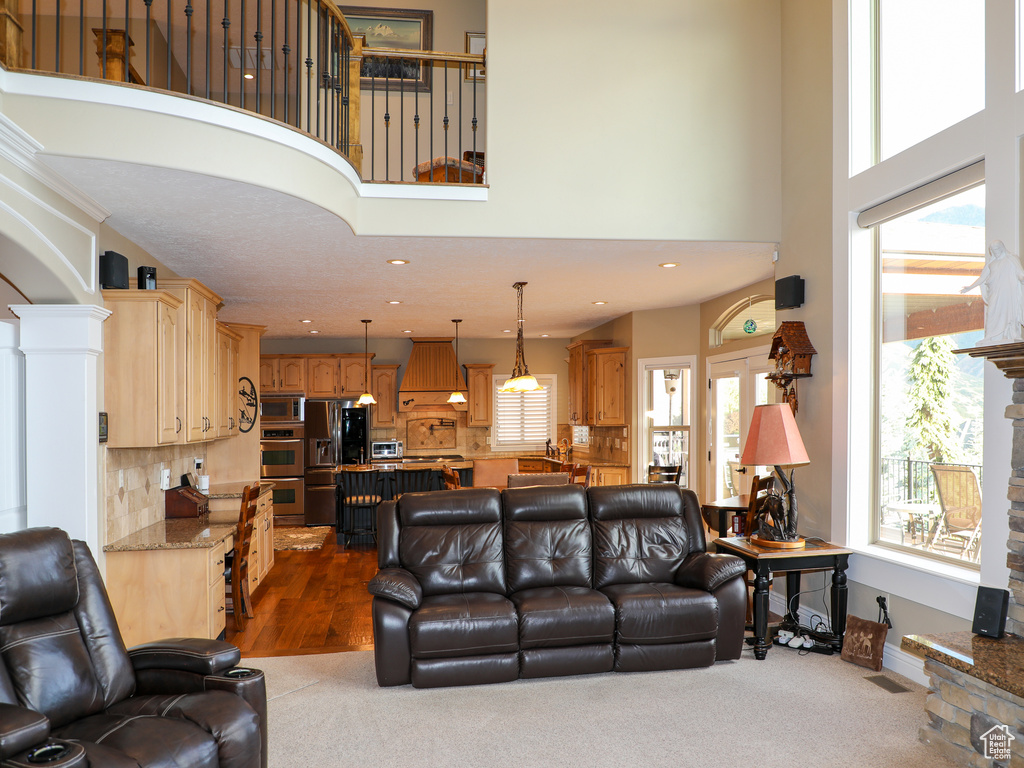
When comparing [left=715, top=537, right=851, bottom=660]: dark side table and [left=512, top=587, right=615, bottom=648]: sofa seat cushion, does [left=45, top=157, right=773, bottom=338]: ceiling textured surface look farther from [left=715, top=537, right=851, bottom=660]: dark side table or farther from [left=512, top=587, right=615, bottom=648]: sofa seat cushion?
[left=512, top=587, right=615, bottom=648]: sofa seat cushion

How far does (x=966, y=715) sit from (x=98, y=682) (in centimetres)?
360

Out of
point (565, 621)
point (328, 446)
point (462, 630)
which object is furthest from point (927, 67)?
point (328, 446)

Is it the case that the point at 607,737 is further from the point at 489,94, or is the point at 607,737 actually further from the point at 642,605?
the point at 489,94

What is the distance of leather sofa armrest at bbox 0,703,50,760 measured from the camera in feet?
6.72

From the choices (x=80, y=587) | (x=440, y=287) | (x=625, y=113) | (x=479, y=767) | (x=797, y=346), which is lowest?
(x=479, y=767)

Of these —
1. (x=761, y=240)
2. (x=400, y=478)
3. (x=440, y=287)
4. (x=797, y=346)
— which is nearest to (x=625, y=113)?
(x=761, y=240)

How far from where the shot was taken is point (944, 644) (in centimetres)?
323

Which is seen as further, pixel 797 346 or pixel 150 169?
pixel 797 346

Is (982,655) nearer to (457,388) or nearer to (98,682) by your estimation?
(98,682)

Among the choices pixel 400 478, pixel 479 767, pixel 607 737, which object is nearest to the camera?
pixel 479 767

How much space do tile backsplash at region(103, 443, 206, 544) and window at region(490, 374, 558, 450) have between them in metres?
6.23

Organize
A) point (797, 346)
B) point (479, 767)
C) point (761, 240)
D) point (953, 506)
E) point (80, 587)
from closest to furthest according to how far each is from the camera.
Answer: point (80, 587) → point (479, 767) → point (953, 506) → point (797, 346) → point (761, 240)

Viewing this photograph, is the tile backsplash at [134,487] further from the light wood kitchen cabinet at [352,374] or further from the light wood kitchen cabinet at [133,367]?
the light wood kitchen cabinet at [352,374]

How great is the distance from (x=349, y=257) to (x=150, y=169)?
207 cm
